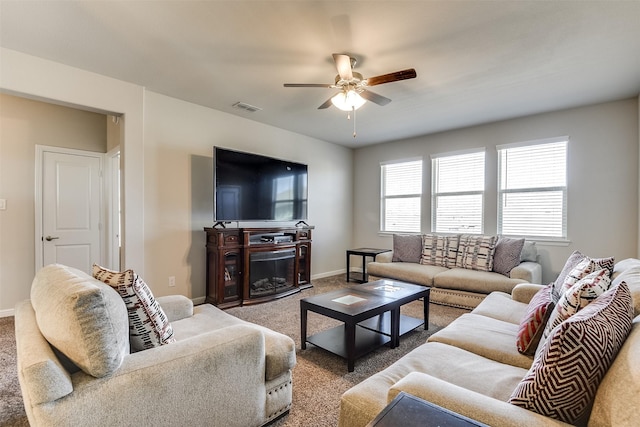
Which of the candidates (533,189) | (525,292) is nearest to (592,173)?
(533,189)

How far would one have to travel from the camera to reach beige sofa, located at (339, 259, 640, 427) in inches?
33.1

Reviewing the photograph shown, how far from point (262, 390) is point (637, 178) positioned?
467cm

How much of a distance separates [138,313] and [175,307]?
72 cm

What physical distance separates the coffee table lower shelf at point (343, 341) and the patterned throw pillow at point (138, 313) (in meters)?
1.35

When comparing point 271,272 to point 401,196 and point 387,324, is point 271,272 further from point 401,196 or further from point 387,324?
point 401,196

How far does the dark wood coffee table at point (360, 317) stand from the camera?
2.25 meters

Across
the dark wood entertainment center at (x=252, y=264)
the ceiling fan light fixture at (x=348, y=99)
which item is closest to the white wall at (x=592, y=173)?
the ceiling fan light fixture at (x=348, y=99)

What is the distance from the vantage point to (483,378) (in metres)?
1.37

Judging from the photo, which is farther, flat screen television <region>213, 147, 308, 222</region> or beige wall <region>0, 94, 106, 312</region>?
flat screen television <region>213, 147, 308, 222</region>

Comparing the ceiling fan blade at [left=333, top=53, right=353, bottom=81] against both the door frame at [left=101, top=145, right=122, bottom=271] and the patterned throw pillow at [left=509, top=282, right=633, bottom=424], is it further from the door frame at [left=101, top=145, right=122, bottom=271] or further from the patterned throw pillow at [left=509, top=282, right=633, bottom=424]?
the door frame at [left=101, top=145, right=122, bottom=271]

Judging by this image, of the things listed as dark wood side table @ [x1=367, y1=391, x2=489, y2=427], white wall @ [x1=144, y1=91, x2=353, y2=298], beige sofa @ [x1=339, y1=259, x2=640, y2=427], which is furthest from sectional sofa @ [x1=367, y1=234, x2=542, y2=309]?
dark wood side table @ [x1=367, y1=391, x2=489, y2=427]

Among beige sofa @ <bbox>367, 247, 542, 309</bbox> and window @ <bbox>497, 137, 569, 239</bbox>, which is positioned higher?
window @ <bbox>497, 137, 569, 239</bbox>

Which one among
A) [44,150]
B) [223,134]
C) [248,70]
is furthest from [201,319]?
[44,150]

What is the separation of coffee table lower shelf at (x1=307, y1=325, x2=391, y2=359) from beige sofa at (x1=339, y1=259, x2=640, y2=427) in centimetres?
75
